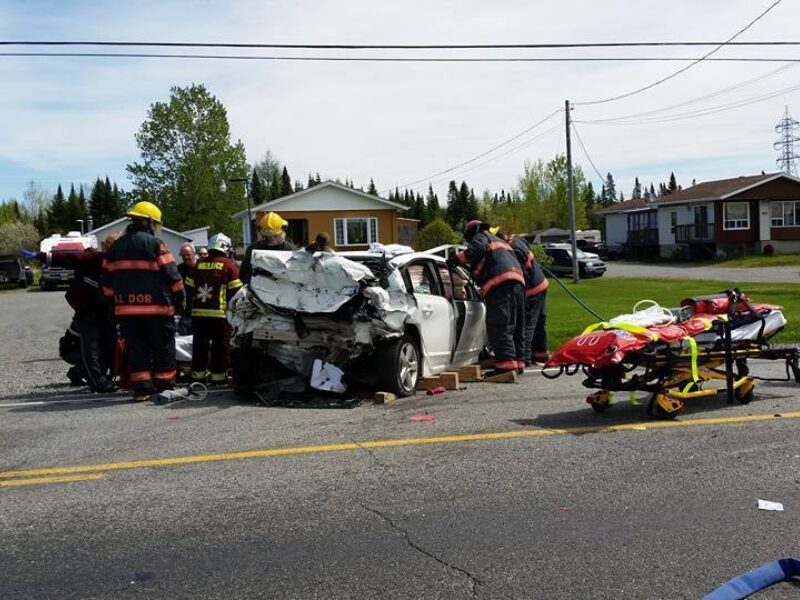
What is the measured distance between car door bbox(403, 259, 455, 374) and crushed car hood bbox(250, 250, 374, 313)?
0.86 m

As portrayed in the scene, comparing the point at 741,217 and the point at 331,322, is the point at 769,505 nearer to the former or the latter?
the point at 331,322

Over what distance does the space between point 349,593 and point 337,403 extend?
4.55m

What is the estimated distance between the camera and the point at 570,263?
42.4 metres

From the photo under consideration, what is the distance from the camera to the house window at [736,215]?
5194 centimetres

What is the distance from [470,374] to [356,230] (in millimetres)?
39105

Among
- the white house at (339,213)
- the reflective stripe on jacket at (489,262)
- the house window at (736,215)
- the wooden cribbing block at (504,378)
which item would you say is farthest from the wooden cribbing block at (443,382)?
the house window at (736,215)

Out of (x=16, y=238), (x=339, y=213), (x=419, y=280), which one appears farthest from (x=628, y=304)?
(x=16, y=238)

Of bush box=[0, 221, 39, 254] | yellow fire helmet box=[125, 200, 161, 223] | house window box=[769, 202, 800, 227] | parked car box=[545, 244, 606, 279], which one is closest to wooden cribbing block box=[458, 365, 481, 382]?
yellow fire helmet box=[125, 200, 161, 223]

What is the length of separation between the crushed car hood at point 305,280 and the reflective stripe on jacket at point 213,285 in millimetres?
950

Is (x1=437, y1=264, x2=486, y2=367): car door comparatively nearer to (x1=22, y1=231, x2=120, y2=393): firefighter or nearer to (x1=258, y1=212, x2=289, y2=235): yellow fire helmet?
(x1=258, y1=212, x2=289, y2=235): yellow fire helmet

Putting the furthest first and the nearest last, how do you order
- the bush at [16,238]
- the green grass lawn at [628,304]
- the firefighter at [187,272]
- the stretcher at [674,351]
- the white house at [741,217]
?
the bush at [16,238], the white house at [741,217], the green grass lawn at [628,304], the firefighter at [187,272], the stretcher at [674,351]

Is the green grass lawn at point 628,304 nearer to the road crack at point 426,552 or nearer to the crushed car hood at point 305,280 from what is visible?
the crushed car hood at point 305,280

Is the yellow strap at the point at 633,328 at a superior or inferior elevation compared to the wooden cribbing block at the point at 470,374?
superior

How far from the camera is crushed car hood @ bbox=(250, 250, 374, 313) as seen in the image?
8.27 m
